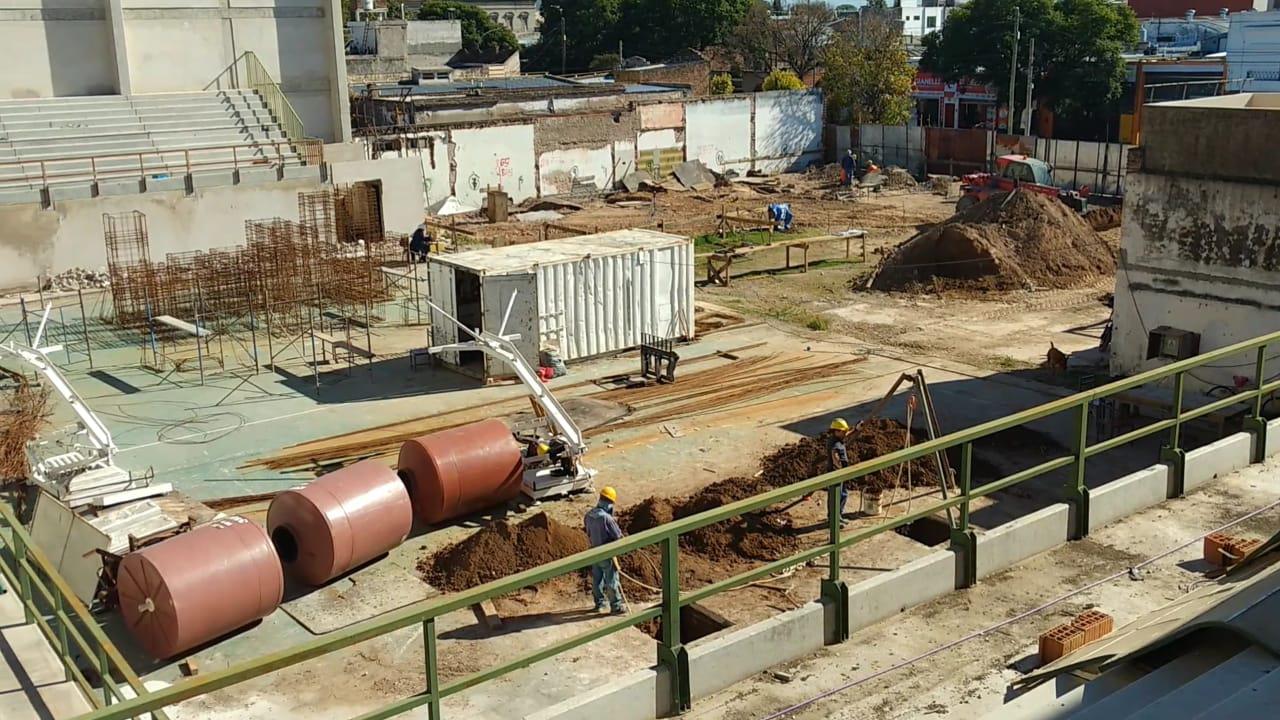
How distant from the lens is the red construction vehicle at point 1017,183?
137ft

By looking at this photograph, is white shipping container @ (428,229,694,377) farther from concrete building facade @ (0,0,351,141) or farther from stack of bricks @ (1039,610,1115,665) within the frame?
concrete building facade @ (0,0,351,141)

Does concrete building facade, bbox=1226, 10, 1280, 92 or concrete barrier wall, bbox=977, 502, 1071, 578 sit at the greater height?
concrete building facade, bbox=1226, 10, 1280, 92

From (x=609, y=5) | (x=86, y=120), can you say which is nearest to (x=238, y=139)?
(x=86, y=120)

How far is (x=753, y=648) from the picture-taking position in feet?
24.9

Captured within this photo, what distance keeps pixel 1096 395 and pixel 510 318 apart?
1695cm

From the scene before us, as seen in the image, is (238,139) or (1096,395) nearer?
(1096,395)

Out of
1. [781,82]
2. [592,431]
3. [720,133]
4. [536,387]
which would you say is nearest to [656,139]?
[720,133]

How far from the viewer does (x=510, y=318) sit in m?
24.6

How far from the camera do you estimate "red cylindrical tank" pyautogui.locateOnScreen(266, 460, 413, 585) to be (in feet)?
49.5

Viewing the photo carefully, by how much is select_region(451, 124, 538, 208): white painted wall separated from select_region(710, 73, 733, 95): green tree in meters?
26.4

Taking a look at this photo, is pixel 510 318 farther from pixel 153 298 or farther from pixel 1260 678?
pixel 1260 678

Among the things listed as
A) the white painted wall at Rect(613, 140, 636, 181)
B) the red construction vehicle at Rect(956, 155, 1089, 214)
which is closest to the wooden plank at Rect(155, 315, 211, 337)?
the red construction vehicle at Rect(956, 155, 1089, 214)

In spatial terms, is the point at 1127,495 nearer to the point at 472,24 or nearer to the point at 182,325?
the point at 182,325

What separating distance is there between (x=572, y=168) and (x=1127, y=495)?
42.4 metres
